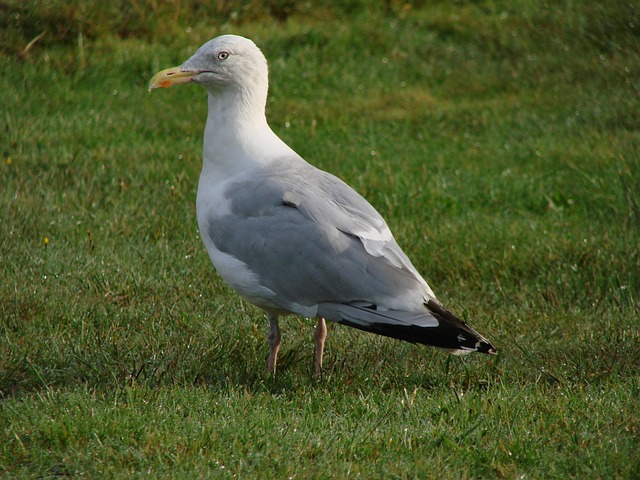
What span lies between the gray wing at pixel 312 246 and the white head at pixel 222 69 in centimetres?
62

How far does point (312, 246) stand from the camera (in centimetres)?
451

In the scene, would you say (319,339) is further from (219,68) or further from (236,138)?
(219,68)

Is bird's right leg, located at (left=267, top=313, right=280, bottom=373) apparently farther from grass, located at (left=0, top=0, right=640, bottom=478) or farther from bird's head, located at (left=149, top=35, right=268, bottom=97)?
bird's head, located at (left=149, top=35, right=268, bottom=97)

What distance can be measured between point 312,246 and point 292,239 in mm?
108

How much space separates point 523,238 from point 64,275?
10.3 ft

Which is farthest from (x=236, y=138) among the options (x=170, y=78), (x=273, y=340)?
(x=273, y=340)

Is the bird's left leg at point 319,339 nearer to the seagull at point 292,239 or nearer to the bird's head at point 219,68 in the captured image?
the seagull at point 292,239

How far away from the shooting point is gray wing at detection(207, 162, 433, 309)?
4.45 m

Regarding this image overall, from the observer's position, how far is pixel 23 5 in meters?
9.20

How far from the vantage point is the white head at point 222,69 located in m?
4.98

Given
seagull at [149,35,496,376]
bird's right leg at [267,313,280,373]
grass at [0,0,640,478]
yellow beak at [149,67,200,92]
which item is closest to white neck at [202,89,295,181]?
seagull at [149,35,496,376]

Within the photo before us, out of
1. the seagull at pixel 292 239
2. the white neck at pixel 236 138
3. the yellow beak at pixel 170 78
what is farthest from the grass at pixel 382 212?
the yellow beak at pixel 170 78

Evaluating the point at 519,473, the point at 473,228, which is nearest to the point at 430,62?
the point at 473,228

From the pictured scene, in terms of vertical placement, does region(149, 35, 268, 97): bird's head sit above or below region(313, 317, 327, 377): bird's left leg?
above
